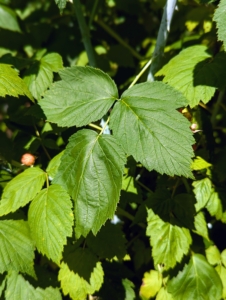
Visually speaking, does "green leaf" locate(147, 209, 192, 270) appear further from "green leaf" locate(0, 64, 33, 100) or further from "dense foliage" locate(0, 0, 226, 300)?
"green leaf" locate(0, 64, 33, 100)

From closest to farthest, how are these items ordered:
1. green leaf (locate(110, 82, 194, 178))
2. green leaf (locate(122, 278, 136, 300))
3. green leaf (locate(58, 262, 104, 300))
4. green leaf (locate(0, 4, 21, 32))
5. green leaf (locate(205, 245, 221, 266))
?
green leaf (locate(110, 82, 194, 178)) → green leaf (locate(58, 262, 104, 300)) → green leaf (locate(205, 245, 221, 266)) → green leaf (locate(122, 278, 136, 300)) → green leaf (locate(0, 4, 21, 32))

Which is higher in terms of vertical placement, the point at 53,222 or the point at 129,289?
the point at 53,222

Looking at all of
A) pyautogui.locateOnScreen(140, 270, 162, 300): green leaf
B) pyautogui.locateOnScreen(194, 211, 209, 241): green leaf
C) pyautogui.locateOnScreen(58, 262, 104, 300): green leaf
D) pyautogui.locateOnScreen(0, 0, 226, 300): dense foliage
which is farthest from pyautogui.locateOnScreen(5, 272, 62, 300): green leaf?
pyautogui.locateOnScreen(194, 211, 209, 241): green leaf

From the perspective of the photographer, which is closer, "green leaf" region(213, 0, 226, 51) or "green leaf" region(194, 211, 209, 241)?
"green leaf" region(213, 0, 226, 51)

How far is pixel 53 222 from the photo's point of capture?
146cm

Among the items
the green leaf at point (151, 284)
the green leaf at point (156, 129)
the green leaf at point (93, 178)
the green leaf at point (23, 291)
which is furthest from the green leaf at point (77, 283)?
the green leaf at point (156, 129)

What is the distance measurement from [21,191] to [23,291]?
521 mm

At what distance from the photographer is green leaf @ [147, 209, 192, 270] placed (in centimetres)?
166

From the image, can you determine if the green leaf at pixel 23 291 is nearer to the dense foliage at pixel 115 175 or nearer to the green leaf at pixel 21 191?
the dense foliage at pixel 115 175

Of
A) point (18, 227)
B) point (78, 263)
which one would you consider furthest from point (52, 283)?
point (18, 227)

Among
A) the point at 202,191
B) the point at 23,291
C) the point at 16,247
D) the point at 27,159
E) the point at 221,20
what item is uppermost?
the point at 221,20

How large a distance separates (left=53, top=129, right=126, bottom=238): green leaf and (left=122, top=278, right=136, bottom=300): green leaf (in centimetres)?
66

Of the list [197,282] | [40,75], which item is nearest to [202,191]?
[197,282]

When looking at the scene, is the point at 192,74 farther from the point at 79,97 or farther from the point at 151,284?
the point at 151,284
